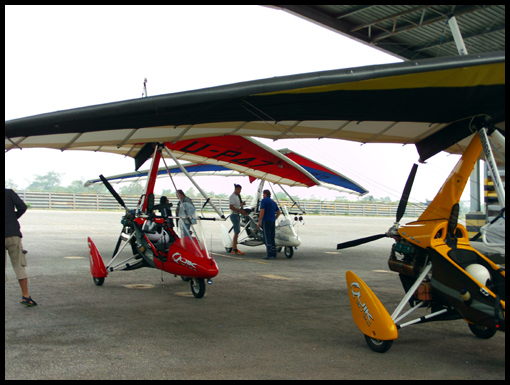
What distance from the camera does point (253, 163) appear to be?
→ 12.6m

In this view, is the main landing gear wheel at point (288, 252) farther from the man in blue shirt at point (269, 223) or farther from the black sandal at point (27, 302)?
the black sandal at point (27, 302)

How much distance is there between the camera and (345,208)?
5434 centimetres

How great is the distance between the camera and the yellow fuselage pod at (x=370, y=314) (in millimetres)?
3895

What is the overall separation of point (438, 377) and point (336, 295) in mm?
3310

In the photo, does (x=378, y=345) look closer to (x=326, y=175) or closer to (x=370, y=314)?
(x=370, y=314)

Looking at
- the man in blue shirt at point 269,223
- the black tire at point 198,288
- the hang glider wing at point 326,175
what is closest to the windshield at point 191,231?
the black tire at point 198,288

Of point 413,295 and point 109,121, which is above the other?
point 109,121

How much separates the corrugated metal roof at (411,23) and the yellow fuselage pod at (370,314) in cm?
1028

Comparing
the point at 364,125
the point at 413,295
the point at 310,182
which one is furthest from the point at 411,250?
the point at 310,182

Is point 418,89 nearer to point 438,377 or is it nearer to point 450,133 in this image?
point 450,133

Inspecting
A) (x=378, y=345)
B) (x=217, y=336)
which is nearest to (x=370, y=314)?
(x=378, y=345)

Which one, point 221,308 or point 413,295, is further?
point 221,308
